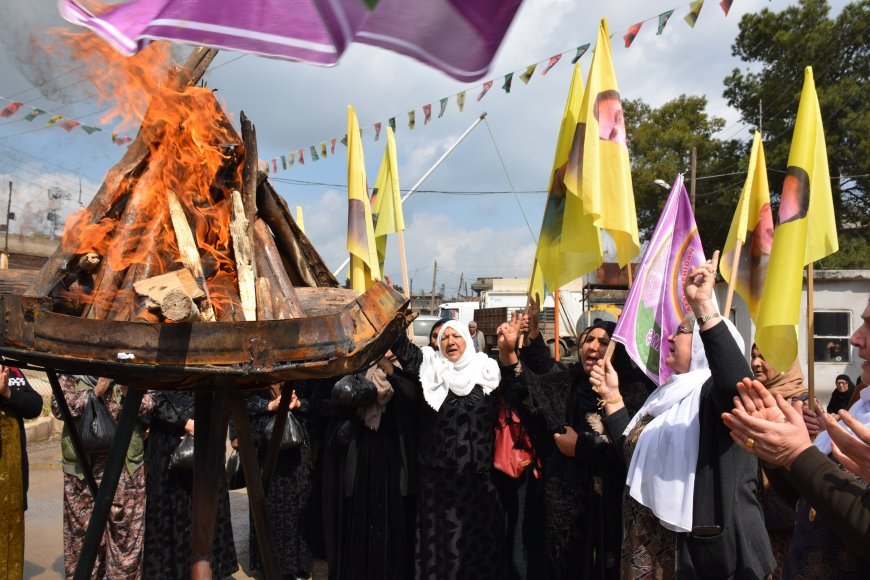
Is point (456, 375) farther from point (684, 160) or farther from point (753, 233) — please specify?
point (684, 160)

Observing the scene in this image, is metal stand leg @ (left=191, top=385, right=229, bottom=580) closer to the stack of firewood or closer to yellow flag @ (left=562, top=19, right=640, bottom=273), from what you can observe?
the stack of firewood

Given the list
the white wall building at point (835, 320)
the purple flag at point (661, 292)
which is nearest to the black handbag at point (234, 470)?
the purple flag at point (661, 292)

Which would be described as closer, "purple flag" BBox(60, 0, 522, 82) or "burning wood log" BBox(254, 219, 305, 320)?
"purple flag" BBox(60, 0, 522, 82)

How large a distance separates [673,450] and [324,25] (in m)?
2.13

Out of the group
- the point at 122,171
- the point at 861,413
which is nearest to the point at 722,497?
the point at 861,413

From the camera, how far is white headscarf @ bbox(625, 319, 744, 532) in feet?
8.97

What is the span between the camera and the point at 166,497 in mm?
Result: 4832

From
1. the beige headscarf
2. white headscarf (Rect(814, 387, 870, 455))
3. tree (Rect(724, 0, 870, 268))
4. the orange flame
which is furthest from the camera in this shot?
tree (Rect(724, 0, 870, 268))

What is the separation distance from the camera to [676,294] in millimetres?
4281

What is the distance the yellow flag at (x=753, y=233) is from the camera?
4230mm

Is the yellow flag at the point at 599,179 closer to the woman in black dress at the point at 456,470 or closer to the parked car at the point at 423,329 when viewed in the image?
the woman in black dress at the point at 456,470

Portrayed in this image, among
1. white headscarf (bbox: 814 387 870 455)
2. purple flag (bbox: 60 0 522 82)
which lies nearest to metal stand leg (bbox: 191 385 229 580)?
purple flag (bbox: 60 0 522 82)

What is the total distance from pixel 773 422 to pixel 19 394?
398 cm

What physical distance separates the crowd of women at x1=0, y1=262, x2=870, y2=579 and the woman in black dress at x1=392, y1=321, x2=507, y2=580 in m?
0.01
